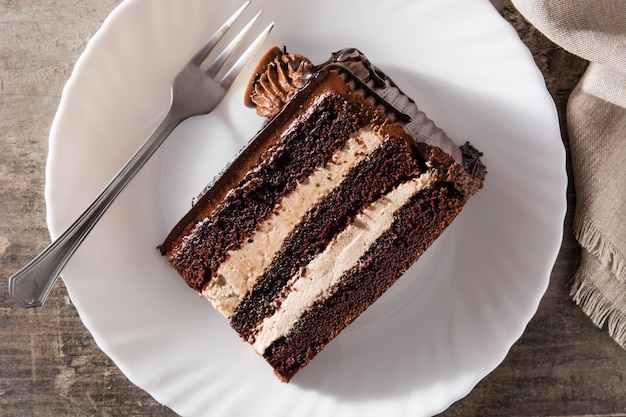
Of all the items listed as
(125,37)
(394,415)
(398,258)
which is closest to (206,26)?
(125,37)

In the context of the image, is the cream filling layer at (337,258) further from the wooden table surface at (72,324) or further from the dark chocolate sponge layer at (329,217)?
the wooden table surface at (72,324)

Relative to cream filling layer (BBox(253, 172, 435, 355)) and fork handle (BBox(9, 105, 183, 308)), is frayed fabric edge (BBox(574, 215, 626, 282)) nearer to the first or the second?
cream filling layer (BBox(253, 172, 435, 355))

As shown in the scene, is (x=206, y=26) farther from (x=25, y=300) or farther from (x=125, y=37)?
(x=25, y=300)

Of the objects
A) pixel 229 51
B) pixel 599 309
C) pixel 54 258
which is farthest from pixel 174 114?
pixel 599 309

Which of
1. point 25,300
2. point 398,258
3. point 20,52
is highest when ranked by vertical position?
point 398,258

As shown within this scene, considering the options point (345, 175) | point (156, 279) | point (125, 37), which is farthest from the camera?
point (156, 279)

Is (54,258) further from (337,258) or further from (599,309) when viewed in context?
(599,309)

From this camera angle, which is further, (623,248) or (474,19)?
(623,248)
